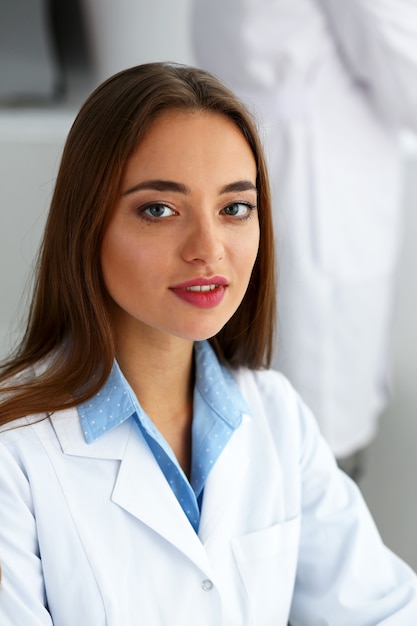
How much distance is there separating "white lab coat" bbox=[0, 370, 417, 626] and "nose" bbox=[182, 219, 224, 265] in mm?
200

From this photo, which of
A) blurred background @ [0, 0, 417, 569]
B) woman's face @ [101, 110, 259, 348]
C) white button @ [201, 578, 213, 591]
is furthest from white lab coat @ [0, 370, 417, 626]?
blurred background @ [0, 0, 417, 569]

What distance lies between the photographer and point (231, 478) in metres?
1.02

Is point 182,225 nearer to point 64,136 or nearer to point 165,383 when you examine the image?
point 165,383

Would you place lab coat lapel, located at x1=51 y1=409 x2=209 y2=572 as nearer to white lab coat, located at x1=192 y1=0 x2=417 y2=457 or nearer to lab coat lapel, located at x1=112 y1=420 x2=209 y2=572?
lab coat lapel, located at x1=112 y1=420 x2=209 y2=572

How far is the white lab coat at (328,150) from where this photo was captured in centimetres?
145

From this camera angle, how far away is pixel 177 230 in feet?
2.96

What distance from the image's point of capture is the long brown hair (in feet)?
2.93

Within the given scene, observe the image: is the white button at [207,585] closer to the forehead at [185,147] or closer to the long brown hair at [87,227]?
the long brown hair at [87,227]

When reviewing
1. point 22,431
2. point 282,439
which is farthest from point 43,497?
point 282,439

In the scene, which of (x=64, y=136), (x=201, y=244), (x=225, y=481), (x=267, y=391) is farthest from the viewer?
(x=64, y=136)

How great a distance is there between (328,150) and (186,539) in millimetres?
800

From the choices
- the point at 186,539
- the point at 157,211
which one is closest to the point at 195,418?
the point at 186,539

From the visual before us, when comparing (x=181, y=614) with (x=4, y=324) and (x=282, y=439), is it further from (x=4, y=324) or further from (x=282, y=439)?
(x=4, y=324)

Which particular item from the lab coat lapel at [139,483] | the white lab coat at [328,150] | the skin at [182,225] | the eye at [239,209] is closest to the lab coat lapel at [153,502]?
the lab coat lapel at [139,483]
